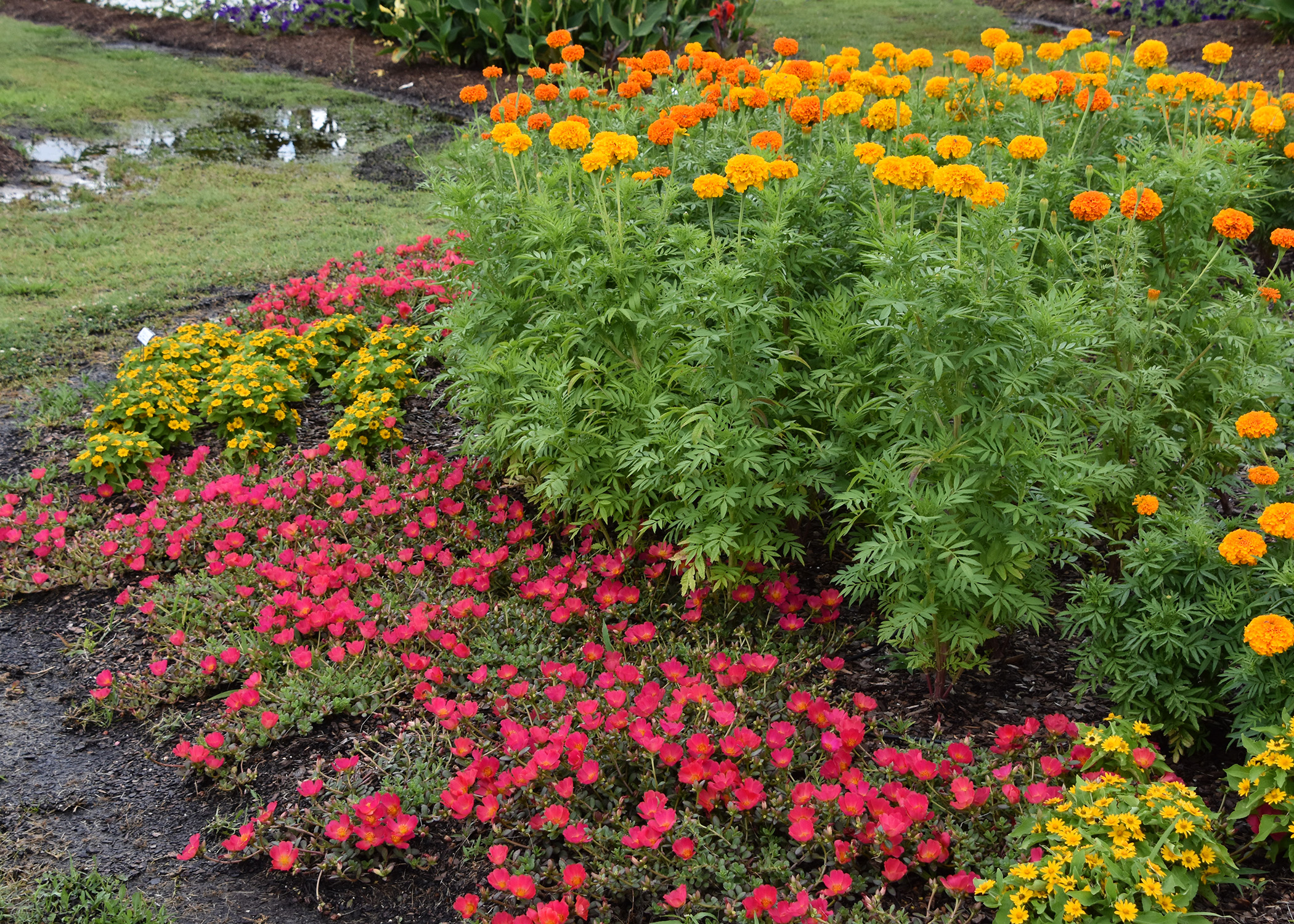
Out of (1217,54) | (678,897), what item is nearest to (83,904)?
(678,897)

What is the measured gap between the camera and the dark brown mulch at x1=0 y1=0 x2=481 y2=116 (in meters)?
12.3

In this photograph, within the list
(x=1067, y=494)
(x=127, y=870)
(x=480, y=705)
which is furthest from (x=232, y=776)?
(x=1067, y=494)

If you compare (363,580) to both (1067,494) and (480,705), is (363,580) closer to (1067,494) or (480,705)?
(480,705)

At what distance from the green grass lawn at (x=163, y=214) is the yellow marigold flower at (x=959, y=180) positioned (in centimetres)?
267

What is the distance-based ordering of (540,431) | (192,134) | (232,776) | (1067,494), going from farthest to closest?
1. (192,134)
2. (540,431)
3. (232,776)
4. (1067,494)

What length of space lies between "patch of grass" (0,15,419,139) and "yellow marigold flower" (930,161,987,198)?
10.5 meters

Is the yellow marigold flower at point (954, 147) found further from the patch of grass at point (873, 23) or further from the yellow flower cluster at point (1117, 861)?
the patch of grass at point (873, 23)

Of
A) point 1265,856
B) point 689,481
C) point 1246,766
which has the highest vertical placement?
point 689,481

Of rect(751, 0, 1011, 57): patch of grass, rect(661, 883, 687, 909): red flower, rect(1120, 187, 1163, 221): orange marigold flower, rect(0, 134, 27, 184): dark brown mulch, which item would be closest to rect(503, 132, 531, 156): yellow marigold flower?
rect(1120, 187, 1163, 221): orange marigold flower

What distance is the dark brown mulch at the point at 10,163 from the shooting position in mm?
9297

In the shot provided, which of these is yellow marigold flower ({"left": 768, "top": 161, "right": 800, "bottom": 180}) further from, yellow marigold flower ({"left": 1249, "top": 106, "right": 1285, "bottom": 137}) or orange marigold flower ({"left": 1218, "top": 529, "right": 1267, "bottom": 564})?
yellow marigold flower ({"left": 1249, "top": 106, "right": 1285, "bottom": 137})

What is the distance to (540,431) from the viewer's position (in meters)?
3.42

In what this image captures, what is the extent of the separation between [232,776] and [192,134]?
1021 cm

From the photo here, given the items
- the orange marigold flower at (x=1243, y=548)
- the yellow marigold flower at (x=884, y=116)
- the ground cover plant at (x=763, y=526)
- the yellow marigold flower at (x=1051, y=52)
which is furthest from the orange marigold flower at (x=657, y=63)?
the orange marigold flower at (x=1243, y=548)
